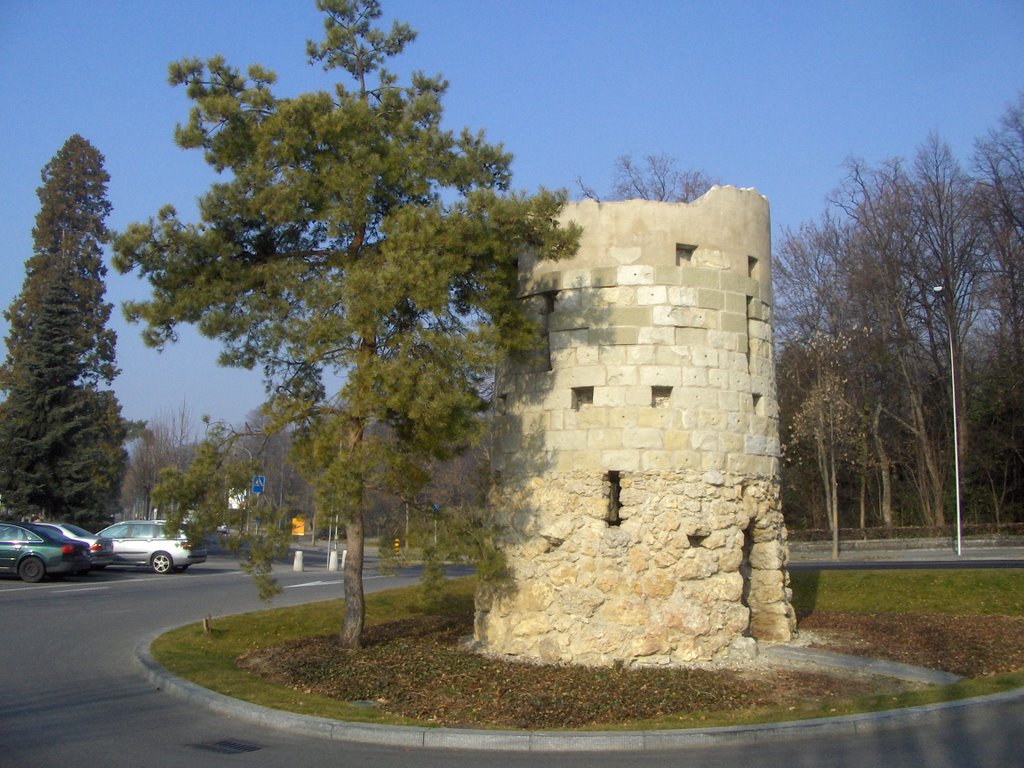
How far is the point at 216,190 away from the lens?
1195cm

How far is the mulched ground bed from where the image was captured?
9367 millimetres

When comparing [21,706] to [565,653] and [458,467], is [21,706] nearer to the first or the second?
[565,653]

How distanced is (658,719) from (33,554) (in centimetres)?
1906

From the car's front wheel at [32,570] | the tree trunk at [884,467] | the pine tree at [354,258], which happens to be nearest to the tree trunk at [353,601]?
the pine tree at [354,258]

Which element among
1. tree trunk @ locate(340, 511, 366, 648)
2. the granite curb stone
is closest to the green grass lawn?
the granite curb stone

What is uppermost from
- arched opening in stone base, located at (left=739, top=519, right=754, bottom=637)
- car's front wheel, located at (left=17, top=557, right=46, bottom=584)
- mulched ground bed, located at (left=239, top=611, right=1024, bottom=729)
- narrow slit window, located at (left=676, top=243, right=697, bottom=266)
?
narrow slit window, located at (left=676, top=243, right=697, bottom=266)

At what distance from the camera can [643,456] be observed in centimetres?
1161

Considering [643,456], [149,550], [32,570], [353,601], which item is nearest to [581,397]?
[643,456]

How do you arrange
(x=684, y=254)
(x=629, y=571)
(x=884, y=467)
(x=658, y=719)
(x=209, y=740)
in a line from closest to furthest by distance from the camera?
(x=209, y=740)
(x=658, y=719)
(x=629, y=571)
(x=684, y=254)
(x=884, y=467)

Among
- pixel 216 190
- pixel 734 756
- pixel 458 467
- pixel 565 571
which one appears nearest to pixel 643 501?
pixel 565 571

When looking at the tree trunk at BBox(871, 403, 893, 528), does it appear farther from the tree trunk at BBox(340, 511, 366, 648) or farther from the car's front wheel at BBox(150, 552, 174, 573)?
the tree trunk at BBox(340, 511, 366, 648)

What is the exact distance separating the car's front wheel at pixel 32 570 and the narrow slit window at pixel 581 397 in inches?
663

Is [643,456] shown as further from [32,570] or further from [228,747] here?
[32,570]

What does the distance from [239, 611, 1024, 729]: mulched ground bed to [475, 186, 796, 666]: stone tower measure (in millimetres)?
646
